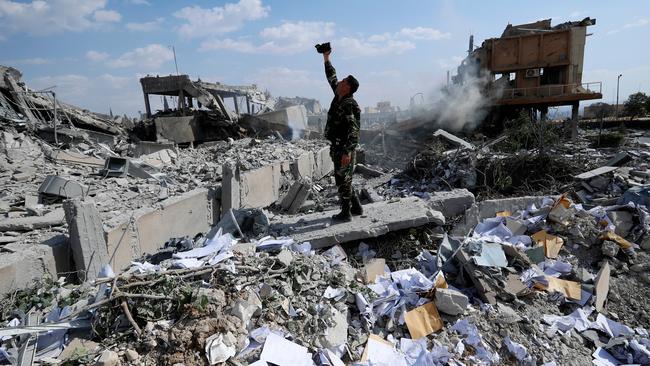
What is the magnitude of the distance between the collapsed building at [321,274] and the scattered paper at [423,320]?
0.02 meters

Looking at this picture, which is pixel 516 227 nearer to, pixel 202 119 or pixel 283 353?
pixel 283 353

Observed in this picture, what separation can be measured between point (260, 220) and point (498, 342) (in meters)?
2.70

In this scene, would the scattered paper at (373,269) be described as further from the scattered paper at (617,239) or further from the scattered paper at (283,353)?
the scattered paper at (617,239)

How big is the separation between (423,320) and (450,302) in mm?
266

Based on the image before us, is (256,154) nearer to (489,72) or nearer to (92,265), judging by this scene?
(92,265)

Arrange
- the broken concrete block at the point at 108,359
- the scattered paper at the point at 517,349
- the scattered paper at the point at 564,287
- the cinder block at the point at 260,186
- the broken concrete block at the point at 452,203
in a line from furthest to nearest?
the cinder block at the point at 260,186, the broken concrete block at the point at 452,203, the scattered paper at the point at 564,287, the scattered paper at the point at 517,349, the broken concrete block at the point at 108,359

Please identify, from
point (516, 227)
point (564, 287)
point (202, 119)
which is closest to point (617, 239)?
point (516, 227)

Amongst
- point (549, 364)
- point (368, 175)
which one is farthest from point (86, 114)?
point (549, 364)

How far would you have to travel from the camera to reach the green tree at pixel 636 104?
15.2 m

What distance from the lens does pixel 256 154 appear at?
855cm

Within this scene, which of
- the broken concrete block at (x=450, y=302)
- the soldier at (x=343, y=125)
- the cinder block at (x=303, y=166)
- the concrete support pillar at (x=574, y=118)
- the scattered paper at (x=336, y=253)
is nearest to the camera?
the broken concrete block at (x=450, y=302)

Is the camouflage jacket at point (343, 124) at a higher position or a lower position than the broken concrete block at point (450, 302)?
higher

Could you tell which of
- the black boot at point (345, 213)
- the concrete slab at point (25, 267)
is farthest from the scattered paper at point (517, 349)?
the concrete slab at point (25, 267)

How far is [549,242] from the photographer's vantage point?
12.8ft
